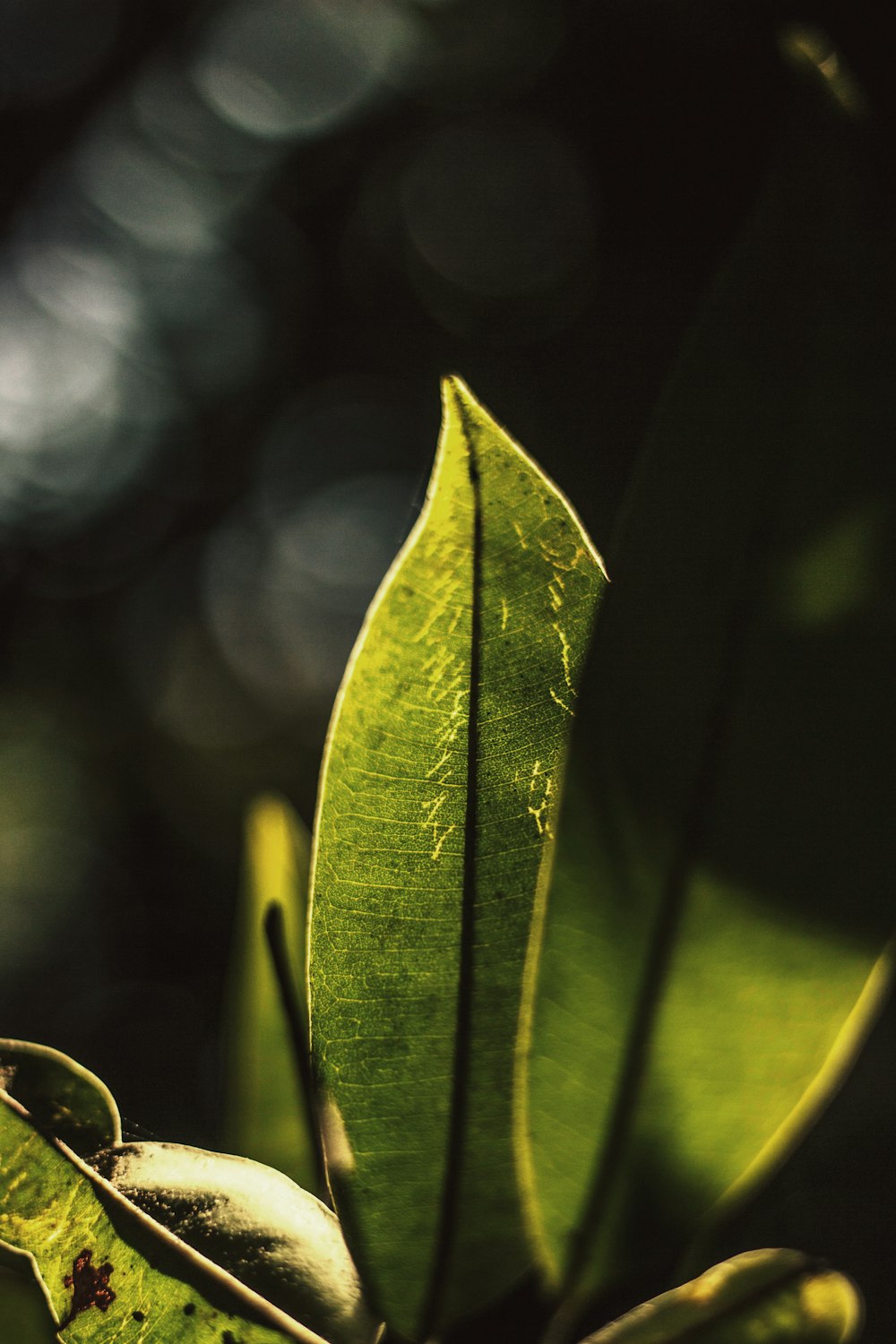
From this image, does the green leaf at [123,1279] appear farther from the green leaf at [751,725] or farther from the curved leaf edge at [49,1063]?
the green leaf at [751,725]

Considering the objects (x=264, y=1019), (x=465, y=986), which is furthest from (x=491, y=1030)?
(x=264, y=1019)

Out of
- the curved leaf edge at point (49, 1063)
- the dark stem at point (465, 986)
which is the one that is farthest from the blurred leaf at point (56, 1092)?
the dark stem at point (465, 986)

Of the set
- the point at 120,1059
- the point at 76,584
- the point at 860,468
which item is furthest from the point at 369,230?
the point at 860,468

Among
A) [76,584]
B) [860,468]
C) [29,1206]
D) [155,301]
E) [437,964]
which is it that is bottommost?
[76,584]

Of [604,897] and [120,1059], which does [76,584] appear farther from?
[604,897]

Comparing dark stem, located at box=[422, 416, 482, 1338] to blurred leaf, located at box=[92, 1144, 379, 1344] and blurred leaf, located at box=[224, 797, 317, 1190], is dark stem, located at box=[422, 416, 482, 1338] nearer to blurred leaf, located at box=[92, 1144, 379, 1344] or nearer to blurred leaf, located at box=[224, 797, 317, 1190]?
blurred leaf, located at box=[92, 1144, 379, 1344]

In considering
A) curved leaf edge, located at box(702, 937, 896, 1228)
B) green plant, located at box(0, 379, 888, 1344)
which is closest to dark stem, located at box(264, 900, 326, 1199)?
green plant, located at box(0, 379, 888, 1344)

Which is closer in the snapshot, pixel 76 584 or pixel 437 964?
pixel 437 964

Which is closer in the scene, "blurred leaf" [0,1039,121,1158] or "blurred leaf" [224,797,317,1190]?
"blurred leaf" [0,1039,121,1158]
